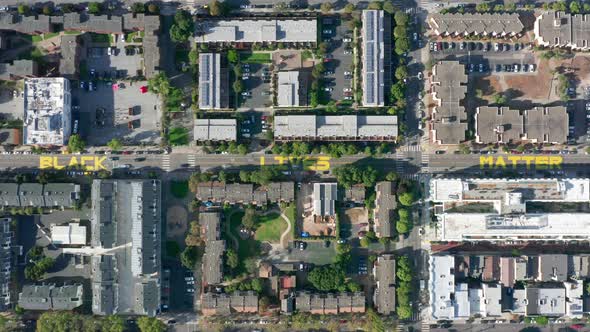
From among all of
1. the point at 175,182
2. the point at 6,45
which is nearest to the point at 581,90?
the point at 175,182

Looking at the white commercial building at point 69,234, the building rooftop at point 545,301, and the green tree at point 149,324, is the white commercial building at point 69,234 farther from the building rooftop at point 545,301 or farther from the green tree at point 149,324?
the building rooftop at point 545,301

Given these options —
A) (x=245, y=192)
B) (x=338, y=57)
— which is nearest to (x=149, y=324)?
(x=245, y=192)

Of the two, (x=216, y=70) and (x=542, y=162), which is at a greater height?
(x=216, y=70)

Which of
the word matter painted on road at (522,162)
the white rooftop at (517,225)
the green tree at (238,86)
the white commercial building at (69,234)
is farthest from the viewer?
the word matter painted on road at (522,162)

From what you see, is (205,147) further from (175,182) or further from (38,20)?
(38,20)

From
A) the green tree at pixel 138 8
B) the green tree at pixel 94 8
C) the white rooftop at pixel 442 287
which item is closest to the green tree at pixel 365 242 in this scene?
the white rooftop at pixel 442 287

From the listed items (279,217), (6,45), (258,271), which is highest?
(6,45)

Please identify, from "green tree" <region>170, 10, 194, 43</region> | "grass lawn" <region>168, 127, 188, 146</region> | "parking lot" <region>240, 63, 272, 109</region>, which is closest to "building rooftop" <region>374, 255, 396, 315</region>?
"parking lot" <region>240, 63, 272, 109</region>
